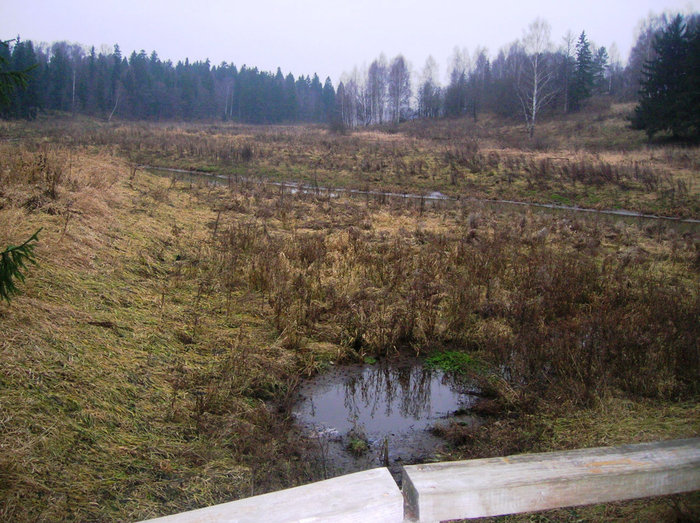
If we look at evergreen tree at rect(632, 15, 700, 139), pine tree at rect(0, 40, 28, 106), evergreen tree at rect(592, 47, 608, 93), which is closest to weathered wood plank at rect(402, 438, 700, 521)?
pine tree at rect(0, 40, 28, 106)

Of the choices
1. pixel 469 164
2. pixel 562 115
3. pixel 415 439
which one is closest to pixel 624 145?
pixel 469 164

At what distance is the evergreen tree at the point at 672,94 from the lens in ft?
76.9

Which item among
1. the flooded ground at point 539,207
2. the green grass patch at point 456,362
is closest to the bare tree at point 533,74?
the flooded ground at point 539,207

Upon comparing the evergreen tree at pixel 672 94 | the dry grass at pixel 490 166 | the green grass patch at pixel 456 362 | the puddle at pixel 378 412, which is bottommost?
the puddle at pixel 378 412

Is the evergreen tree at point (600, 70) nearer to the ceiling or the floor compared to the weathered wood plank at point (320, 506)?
nearer to the ceiling

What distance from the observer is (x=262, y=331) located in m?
6.20

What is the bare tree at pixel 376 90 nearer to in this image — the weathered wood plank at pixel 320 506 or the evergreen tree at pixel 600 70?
the evergreen tree at pixel 600 70

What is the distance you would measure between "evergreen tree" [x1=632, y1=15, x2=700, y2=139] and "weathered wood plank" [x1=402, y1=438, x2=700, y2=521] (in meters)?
24.6

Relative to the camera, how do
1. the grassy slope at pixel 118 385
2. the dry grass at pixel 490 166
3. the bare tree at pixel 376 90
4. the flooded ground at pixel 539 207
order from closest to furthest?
1. the grassy slope at pixel 118 385
2. the flooded ground at pixel 539 207
3. the dry grass at pixel 490 166
4. the bare tree at pixel 376 90

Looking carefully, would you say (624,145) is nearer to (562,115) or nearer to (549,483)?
(562,115)

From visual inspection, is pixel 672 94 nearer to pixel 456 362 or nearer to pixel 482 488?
pixel 456 362

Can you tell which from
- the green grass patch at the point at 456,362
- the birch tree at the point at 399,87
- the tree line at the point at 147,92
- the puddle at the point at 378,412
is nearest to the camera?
the puddle at the point at 378,412

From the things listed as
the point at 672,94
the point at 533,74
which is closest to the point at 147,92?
the point at 533,74

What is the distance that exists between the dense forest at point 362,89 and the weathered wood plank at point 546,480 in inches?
1690
